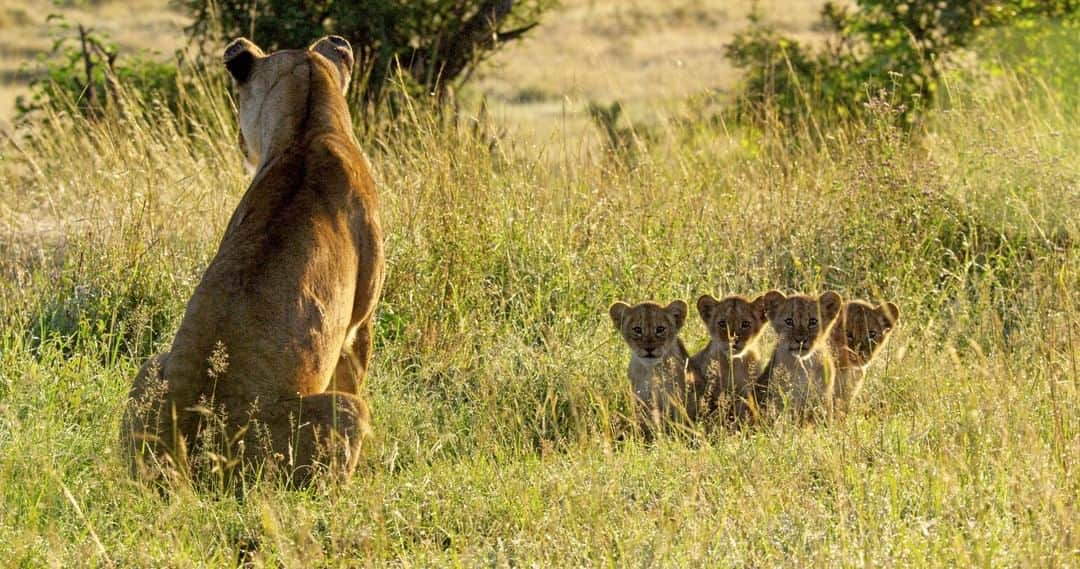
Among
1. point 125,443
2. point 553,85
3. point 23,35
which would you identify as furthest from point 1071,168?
point 23,35

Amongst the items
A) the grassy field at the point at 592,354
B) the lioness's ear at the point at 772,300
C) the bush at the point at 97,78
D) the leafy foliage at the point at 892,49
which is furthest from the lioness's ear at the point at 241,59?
the leafy foliage at the point at 892,49

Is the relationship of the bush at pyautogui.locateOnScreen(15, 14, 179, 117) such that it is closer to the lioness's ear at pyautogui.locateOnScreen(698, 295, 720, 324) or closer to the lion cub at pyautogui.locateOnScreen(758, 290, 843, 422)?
the lioness's ear at pyautogui.locateOnScreen(698, 295, 720, 324)

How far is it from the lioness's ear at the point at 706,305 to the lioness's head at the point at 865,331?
1.83ft

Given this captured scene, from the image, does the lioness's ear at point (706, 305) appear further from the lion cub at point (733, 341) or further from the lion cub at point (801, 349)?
the lion cub at point (801, 349)

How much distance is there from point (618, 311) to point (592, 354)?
0.44m

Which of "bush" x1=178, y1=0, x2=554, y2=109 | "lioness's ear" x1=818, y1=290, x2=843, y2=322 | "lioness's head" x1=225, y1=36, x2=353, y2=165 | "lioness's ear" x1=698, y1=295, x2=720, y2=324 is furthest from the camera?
"bush" x1=178, y1=0, x2=554, y2=109

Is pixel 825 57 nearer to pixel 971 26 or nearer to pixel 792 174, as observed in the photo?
pixel 971 26

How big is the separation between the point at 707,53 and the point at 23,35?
17.3 meters

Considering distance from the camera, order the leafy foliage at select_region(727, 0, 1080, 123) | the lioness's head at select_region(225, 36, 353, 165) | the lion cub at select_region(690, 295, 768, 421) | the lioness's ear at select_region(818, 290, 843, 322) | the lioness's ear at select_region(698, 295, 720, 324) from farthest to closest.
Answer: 1. the leafy foliage at select_region(727, 0, 1080, 123)
2. the lioness's ear at select_region(698, 295, 720, 324)
3. the lion cub at select_region(690, 295, 768, 421)
4. the lioness's ear at select_region(818, 290, 843, 322)
5. the lioness's head at select_region(225, 36, 353, 165)

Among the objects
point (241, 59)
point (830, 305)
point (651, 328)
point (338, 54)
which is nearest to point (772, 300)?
point (830, 305)

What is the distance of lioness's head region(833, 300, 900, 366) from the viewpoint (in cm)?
639

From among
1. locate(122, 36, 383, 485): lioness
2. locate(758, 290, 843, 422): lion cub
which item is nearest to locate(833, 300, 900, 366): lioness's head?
locate(758, 290, 843, 422): lion cub

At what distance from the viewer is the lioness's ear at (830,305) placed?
6203mm

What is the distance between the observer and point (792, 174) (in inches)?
367
